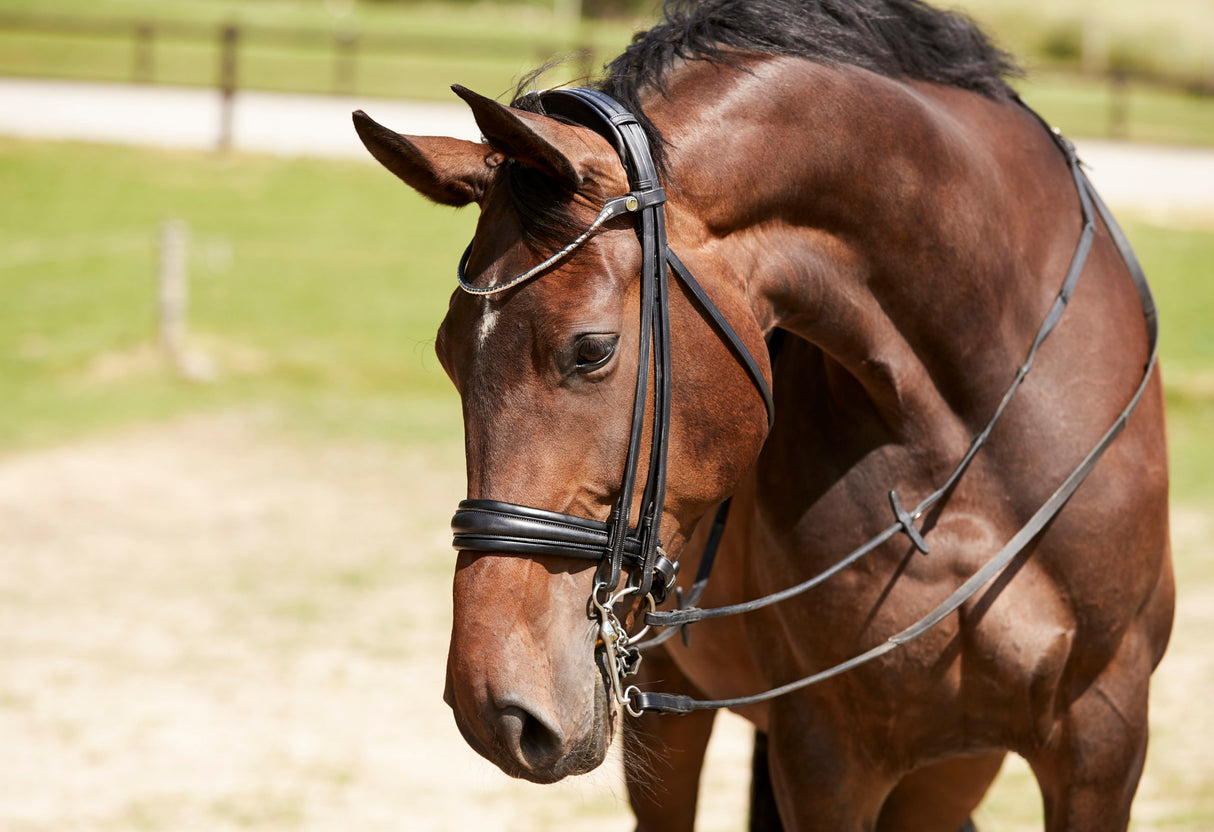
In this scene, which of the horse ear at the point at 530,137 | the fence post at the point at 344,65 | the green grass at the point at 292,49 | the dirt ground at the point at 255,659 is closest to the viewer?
the horse ear at the point at 530,137

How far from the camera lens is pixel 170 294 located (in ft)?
34.7

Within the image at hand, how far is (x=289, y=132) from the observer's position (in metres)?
19.1

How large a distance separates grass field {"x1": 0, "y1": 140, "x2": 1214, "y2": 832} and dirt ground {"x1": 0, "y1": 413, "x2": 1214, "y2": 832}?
25mm

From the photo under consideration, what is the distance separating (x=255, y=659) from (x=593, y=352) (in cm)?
446

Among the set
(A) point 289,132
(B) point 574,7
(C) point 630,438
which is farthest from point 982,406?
(B) point 574,7

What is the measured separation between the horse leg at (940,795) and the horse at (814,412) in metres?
0.01

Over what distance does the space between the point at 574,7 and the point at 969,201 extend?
46707 millimetres

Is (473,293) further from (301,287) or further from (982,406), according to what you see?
(301,287)

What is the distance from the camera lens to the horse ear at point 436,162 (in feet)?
5.92

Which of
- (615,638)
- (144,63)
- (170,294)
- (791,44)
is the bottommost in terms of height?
(144,63)

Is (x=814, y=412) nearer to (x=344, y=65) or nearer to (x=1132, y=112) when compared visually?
(x=344, y=65)

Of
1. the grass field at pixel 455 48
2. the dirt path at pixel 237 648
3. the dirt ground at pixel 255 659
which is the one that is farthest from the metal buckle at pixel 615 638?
the grass field at pixel 455 48

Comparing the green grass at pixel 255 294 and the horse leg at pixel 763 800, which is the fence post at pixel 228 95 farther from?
the horse leg at pixel 763 800

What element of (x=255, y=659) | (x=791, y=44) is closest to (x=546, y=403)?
(x=791, y=44)
